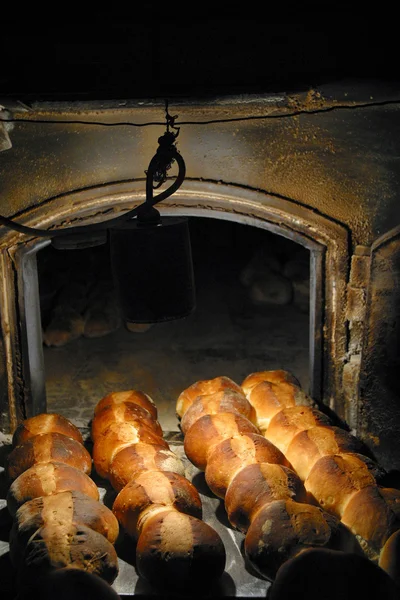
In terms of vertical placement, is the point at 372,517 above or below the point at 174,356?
below

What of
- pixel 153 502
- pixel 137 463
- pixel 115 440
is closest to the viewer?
pixel 153 502

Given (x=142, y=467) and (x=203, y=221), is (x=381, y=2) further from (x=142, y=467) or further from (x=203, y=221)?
(x=203, y=221)

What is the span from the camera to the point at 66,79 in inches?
123

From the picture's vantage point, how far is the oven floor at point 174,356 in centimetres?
699

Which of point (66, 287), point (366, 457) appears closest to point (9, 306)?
point (366, 457)

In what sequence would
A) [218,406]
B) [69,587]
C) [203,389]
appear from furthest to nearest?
[203,389], [218,406], [69,587]

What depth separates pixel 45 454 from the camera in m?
4.12

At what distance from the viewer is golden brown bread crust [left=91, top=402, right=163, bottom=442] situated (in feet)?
15.2

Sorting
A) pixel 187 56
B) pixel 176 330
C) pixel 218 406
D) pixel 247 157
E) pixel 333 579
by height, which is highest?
pixel 187 56

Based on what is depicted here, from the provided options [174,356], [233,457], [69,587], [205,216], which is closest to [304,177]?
[205,216]

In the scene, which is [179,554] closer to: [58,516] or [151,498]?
[151,498]

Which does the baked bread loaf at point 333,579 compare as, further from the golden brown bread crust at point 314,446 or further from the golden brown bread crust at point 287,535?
the golden brown bread crust at point 314,446

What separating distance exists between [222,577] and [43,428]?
71.1 inches

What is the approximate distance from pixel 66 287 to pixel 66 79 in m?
6.56
